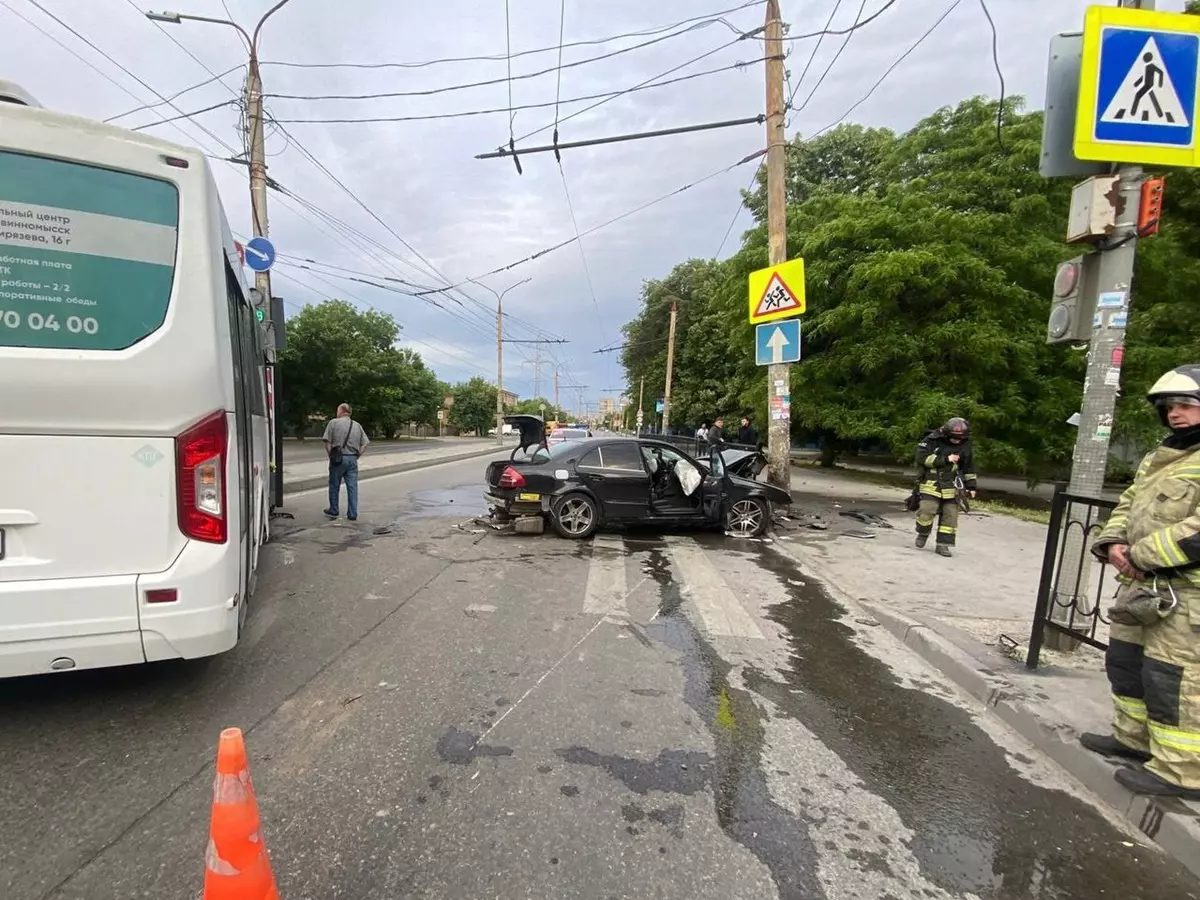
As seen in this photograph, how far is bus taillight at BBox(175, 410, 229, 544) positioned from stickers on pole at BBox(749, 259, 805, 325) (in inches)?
333

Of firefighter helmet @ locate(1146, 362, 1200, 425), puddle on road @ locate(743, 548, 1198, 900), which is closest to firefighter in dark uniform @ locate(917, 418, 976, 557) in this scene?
puddle on road @ locate(743, 548, 1198, 900)

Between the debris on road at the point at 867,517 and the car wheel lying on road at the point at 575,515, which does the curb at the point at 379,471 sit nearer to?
the car wheel lying on road at the point at 575,515

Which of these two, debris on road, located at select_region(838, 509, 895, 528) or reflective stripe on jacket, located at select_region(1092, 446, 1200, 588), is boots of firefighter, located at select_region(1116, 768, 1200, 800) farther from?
debris on road, located at select_region(838, 509, 895, 528)

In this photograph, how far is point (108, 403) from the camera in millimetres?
2857

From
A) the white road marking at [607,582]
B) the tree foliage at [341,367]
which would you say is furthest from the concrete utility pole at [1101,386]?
the tree foliage at [341,367]

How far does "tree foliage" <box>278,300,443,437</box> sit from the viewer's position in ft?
136

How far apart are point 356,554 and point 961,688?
241 inches

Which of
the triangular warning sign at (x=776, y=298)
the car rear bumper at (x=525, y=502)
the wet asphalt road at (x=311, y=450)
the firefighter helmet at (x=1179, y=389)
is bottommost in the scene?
the wet asphalt road at (x=311, y=450)

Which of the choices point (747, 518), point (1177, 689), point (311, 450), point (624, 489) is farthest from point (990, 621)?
point (311, 450)

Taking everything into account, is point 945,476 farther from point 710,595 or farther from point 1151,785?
point 1151,785

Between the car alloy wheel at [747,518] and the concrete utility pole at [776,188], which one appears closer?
the car alloy wheel at [747,518]

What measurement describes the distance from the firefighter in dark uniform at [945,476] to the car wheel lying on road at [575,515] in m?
4.38

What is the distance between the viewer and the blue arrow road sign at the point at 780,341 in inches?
398

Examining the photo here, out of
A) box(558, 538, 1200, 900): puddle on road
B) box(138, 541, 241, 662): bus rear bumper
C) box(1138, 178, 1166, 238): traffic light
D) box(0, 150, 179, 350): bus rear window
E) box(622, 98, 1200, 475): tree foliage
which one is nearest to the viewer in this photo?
box(558, 538, 1200, 900): puddle on road
